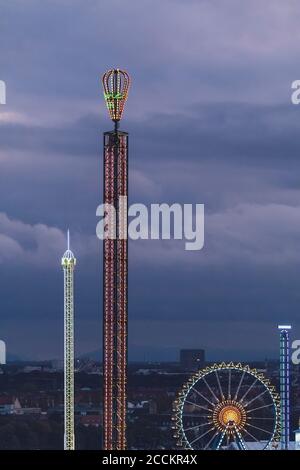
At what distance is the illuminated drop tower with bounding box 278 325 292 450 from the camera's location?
40.2 meters

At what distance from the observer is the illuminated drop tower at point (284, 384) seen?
40.2 meters

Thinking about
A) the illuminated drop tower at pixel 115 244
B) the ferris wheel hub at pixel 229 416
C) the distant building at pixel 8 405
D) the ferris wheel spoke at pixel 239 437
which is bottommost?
the ferris wheel spoke at pixel 239 437

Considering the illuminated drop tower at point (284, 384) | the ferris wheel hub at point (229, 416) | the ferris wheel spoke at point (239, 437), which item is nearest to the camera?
the ferris wheel spoke at point (239, 437)

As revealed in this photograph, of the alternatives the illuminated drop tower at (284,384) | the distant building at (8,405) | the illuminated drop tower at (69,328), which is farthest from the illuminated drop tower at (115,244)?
the distant building at (8,405)

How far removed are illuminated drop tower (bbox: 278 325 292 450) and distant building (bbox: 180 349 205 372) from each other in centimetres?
558

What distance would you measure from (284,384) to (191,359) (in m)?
8.73

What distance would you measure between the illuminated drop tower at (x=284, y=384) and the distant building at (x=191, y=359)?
18.3 ft

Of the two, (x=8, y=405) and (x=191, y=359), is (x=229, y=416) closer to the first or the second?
(x=191, y=359)

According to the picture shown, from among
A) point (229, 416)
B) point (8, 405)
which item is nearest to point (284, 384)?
point (229, 416)

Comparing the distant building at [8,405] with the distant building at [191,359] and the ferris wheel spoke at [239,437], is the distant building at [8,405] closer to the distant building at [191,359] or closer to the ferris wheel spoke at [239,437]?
the distant building at [191,359]

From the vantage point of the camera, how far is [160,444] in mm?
46312

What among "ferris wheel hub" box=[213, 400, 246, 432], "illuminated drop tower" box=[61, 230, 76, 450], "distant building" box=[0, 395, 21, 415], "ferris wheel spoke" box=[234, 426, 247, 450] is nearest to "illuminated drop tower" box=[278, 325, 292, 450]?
"ferris wheel hub" box=[213, 400, 246, 432]

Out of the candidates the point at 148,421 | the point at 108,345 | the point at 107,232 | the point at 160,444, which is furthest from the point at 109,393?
the point at 148,421
